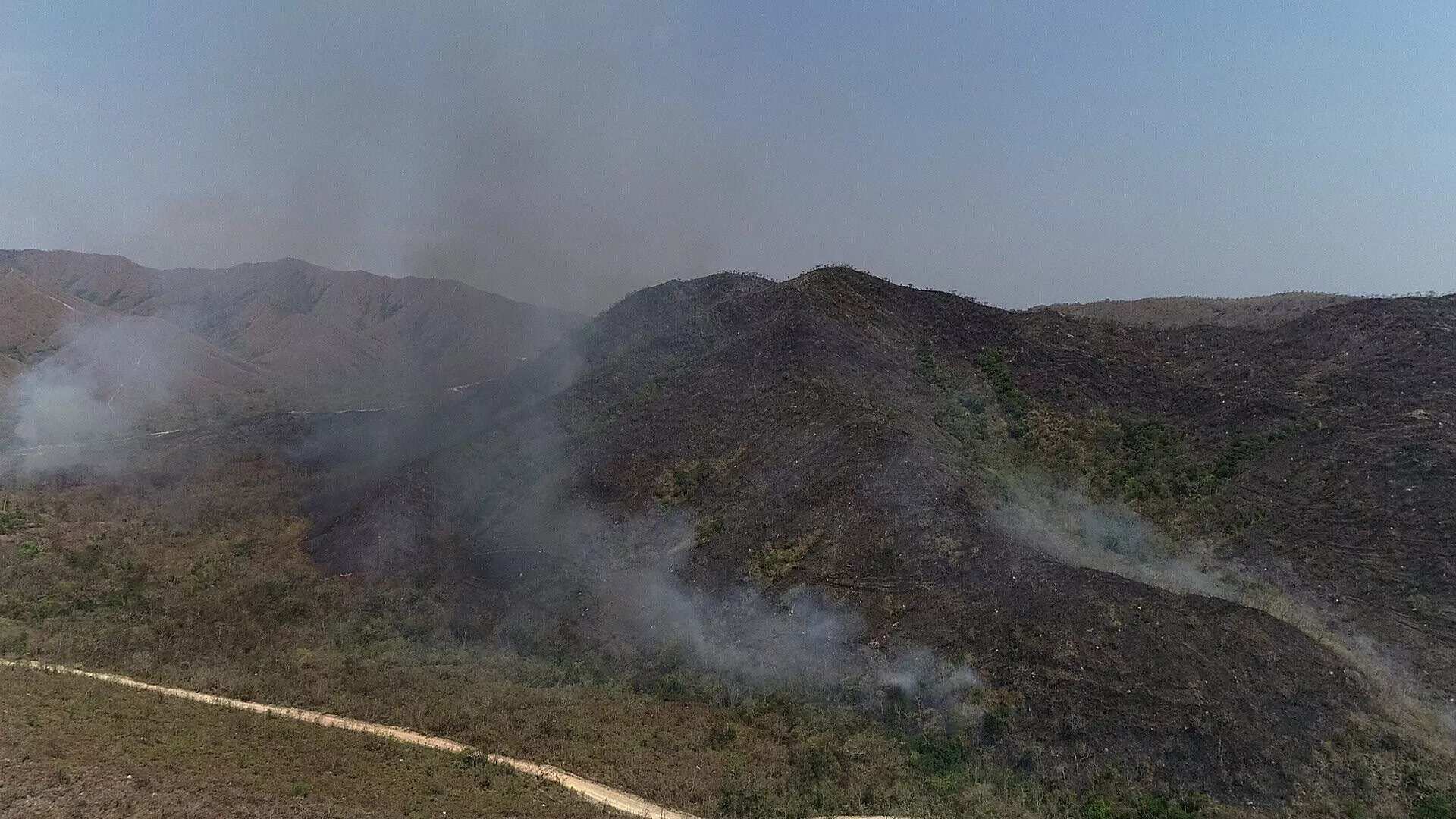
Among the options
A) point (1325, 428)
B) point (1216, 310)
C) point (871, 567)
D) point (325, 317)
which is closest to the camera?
point (871, 567)

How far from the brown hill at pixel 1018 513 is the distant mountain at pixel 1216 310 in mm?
3882

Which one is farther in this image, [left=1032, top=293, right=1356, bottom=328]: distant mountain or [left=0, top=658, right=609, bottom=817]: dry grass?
[left=1032, top=293, right=1356, bottom=328]: distant mountain

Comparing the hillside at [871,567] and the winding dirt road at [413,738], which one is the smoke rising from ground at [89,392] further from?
the winding dirt road at [413,738]

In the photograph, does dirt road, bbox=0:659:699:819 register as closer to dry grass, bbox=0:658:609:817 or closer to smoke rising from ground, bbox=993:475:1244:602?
dry grass, bbox=0:658:609:817

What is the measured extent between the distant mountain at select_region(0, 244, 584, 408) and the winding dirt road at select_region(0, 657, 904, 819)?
52651 mm

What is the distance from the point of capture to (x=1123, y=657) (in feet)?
56.3

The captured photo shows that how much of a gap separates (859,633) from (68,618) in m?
23.0

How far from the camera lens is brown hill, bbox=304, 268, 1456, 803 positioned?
1648 cm

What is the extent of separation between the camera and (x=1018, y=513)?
2420cm

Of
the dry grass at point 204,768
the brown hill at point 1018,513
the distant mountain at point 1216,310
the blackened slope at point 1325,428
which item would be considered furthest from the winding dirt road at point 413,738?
the distant mountain at point 1216,310

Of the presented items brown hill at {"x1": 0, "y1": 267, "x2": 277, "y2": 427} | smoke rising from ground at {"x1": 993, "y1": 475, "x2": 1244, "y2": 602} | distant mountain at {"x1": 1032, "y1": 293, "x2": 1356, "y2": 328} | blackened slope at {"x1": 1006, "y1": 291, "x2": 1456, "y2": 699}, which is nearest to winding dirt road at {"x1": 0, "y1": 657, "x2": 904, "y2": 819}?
smoke rising from ground at {"x1": 993, "y1": 475, "x2": 1244, "y2": 602}

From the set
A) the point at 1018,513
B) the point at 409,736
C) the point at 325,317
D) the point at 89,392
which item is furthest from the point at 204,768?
the point at 325,317

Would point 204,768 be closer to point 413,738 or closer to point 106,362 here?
point 413,738

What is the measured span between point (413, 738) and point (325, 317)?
90898 mm
